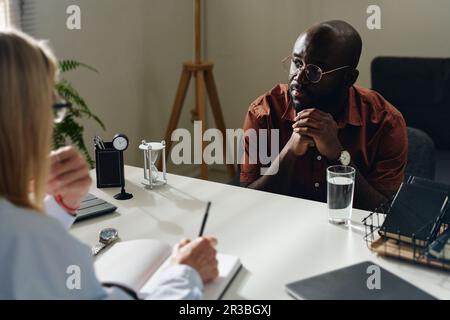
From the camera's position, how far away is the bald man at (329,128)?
5.65ft

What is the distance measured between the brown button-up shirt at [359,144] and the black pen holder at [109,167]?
1.42ft

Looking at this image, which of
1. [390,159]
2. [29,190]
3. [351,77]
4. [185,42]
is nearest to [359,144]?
[390,159]

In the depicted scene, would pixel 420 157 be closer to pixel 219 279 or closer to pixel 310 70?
pixel 310 70

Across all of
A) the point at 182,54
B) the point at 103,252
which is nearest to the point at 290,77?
the point at 103,252

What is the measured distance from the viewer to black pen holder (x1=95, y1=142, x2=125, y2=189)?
1.65 metres

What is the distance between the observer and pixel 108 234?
1.31 meters

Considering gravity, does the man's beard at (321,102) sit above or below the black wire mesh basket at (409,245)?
above

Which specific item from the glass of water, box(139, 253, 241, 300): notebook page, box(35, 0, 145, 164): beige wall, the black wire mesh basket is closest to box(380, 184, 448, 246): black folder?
the black wire mesh basket

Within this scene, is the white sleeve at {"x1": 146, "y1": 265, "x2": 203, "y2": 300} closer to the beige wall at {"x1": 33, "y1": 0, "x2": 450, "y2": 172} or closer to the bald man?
the bald man

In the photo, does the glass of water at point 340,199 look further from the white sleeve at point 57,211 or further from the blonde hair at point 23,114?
the blonde hair at point 23,114

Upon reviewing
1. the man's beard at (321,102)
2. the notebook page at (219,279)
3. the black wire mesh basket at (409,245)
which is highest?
the man's beard at (321,102)

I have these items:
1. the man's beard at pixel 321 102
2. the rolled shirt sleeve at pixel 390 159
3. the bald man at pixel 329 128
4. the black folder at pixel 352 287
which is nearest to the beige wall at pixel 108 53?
the bald man at pixel 329 128

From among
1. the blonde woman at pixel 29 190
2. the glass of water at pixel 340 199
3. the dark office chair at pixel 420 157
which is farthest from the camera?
the dark office chair at pixel 420 157

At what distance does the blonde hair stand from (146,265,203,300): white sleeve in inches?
10.5
